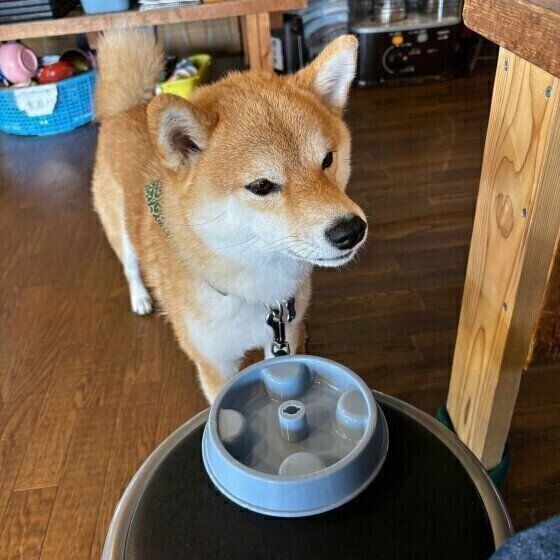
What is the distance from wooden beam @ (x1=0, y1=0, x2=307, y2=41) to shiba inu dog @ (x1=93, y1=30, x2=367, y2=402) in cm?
115

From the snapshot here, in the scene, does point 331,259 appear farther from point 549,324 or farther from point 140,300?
point 140,300

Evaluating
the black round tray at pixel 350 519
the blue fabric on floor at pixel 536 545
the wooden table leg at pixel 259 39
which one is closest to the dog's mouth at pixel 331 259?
the black round tray at pixel 350 519

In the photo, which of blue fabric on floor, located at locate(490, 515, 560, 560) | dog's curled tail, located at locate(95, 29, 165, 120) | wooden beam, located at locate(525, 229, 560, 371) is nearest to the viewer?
blue fabric on floor, located at locate(490, 515, 560, 560)

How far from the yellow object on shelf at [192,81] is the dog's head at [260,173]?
1403 millimetres

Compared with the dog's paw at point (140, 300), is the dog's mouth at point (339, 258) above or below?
above

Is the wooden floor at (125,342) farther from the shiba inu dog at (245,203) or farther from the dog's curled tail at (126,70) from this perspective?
the dog's curled tail at (126,70)

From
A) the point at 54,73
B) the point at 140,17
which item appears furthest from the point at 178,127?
the point at 54,73

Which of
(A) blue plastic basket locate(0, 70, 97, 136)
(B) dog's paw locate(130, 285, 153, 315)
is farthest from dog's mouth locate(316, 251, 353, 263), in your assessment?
(A) blue plastic basket locate(0, 70, 97, 136)

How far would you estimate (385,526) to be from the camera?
0.63 m

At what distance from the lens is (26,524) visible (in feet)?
3.84

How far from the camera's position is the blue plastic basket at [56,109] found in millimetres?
2730

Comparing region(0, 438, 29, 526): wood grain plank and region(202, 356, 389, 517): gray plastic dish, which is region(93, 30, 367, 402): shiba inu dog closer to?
region(202, 356, 389, 517): gray plastic dish

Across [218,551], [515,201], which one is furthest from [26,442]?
[515,201]

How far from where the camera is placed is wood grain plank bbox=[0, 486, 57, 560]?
1122 millimetres
